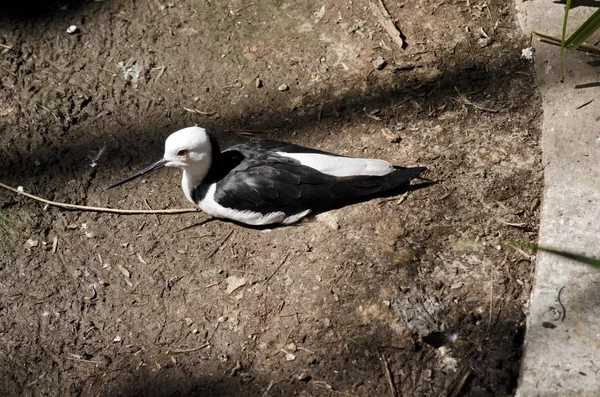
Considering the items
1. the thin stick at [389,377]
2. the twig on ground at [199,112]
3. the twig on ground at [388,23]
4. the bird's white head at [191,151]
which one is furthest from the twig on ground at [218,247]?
the twig on ground at [388,23]

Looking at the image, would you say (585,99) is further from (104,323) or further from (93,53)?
(93,53)

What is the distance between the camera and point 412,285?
325 cm

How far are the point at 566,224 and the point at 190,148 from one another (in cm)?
209

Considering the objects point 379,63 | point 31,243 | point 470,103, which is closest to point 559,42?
point 470,103

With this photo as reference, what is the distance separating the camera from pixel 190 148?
3.58m

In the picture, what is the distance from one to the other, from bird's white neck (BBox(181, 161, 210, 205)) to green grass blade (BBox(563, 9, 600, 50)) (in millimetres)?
2188

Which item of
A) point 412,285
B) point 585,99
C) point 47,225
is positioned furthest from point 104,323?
point 585,99

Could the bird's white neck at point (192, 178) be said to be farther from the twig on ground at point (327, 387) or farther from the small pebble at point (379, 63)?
the small pebble at point (379, 63)

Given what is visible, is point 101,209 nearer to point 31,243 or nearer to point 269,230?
point 31,243

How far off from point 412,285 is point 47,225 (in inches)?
90.3

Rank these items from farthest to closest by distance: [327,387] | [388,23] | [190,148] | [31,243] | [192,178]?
[388,23], [31,243], [192,178], [190,148], [327,387]

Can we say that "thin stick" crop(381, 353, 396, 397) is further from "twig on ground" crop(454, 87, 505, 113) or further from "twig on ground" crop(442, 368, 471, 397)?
"twig on ground" crop(454, 87, 505, 113)

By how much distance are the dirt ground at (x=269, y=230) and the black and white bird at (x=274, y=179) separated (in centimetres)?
12

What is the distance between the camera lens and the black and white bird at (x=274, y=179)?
11.8 ft
